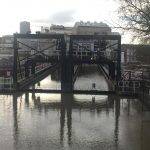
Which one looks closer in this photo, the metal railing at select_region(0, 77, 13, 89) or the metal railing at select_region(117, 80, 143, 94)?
the metal railing at select_region(117, 80, 143, 94)

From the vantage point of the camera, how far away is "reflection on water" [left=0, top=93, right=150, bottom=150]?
13.1 metres

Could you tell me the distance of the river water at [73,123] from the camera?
1307 centimetres

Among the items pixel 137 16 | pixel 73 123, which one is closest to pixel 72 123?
pixel 73 123

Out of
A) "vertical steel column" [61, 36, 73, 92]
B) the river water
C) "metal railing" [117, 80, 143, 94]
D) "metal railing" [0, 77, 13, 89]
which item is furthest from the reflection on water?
"vertical steel column" [61, 36, 73, 92]

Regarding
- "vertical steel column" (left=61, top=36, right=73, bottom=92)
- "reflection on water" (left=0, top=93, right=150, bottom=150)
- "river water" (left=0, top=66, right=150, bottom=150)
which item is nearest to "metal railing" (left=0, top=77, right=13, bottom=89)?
"river water" (left=0, top=66, right=150, bottom=150)

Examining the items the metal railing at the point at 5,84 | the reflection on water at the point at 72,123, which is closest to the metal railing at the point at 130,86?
the reflection on water at the point at 72,123

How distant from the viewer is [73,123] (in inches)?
656

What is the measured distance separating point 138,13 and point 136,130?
10376 millimetres

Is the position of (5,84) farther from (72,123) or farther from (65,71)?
(72,123)

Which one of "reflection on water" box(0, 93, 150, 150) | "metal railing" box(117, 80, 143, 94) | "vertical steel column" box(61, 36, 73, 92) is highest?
"vertical steel column" box(61, 36, 73, 92)

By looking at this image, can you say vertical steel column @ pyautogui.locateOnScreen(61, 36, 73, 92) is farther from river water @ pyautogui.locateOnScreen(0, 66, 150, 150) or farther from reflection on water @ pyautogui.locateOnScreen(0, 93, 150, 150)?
reflection on water @ pyautogui.locateOnScreen(0, 93, 150, 150)

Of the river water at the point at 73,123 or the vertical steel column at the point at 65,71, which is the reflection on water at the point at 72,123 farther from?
the vertical steel column at the point at 65,71

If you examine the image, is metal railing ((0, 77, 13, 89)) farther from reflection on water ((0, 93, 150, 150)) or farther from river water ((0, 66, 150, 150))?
reflection on water ((0, 93, 150, 150))

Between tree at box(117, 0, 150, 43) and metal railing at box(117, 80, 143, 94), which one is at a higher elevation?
tree at box(117, 0, 150, 43)
